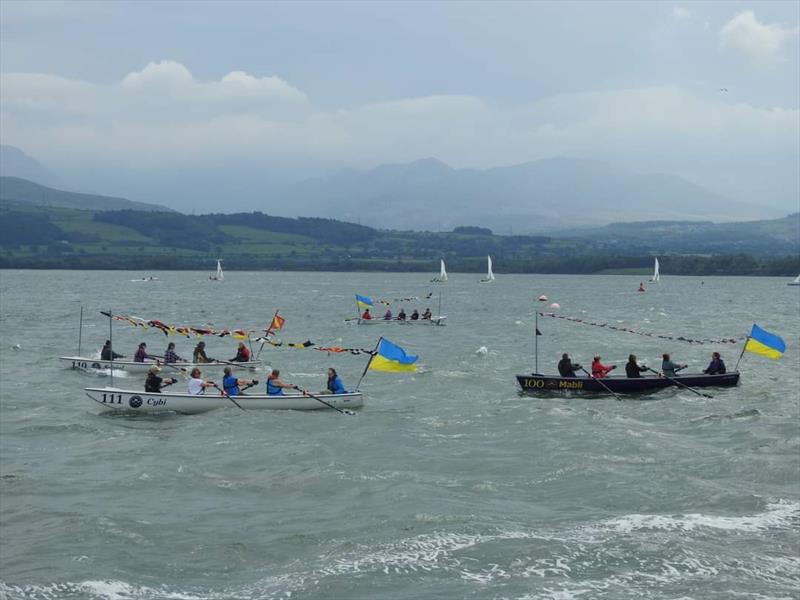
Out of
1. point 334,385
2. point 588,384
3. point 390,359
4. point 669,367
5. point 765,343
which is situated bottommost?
point 588,384

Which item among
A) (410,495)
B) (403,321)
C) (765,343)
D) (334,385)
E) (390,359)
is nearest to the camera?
(410,495)

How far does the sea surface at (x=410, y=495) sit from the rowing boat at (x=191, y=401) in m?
0.58

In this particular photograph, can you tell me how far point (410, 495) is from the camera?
87.1 feet

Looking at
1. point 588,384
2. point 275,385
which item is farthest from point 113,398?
point 588,384

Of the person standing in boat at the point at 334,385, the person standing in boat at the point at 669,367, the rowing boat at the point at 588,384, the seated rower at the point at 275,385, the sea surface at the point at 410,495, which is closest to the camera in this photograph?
the sea surface at the point at 410,495

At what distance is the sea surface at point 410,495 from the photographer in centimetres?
2041

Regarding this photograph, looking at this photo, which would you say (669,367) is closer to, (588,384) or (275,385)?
(588,384)

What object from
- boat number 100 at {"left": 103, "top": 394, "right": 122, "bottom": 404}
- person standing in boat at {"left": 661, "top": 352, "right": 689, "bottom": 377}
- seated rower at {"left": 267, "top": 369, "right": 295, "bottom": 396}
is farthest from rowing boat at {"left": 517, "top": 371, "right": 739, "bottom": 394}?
boat number 100 at {"left": 103, "top": 394, "right": 122, "bottom": 404}

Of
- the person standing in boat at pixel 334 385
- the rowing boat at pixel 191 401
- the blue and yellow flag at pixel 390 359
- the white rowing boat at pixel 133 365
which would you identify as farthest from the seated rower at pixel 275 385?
the white rowing boat at pixel 133 365

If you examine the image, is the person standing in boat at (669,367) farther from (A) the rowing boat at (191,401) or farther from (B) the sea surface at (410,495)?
(A) the rowing boat at (191,401)

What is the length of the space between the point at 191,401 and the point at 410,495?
15.9m

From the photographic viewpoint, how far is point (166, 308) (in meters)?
116

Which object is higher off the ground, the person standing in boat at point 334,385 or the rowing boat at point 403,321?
the person standing in boat at point 334,385

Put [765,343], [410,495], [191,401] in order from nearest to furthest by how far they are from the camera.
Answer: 1. [410,495]
2. [191,401]
3. [765,343]
